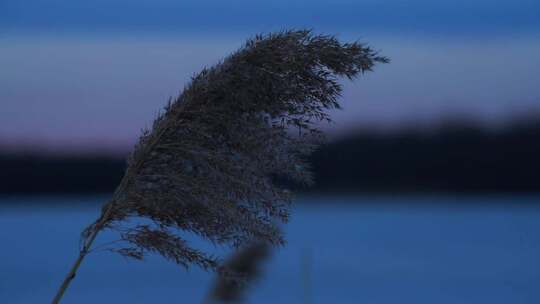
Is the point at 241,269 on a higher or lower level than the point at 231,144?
lower

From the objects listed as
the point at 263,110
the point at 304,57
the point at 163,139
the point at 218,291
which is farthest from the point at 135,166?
the point at 218,291

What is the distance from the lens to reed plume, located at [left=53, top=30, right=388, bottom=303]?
4168 mm

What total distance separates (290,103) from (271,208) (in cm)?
60

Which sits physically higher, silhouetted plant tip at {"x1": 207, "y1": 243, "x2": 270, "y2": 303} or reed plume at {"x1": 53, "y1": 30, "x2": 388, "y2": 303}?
reed plume at {"x1": 53, "y1": 30, "x2": 388, "y2": 303}

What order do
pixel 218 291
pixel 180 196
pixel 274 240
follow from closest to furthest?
pixel 180 196, pixel 274 240, pixel 218 291

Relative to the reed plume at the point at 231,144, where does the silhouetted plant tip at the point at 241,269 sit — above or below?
below

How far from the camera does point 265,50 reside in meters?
4.20

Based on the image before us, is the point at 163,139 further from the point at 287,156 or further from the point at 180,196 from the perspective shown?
the point at 287,156

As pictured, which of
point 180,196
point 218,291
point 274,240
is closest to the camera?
point 180,196

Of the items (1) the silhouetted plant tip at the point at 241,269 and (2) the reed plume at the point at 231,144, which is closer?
(2) the reed plume at the point at 231,144

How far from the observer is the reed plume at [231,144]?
417 centimetres

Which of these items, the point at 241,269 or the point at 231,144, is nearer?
the point at 231,144

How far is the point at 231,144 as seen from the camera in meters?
4.26

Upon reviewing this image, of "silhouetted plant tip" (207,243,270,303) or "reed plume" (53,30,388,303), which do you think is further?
"silhouetted plant tip" (207,243,270,303)
